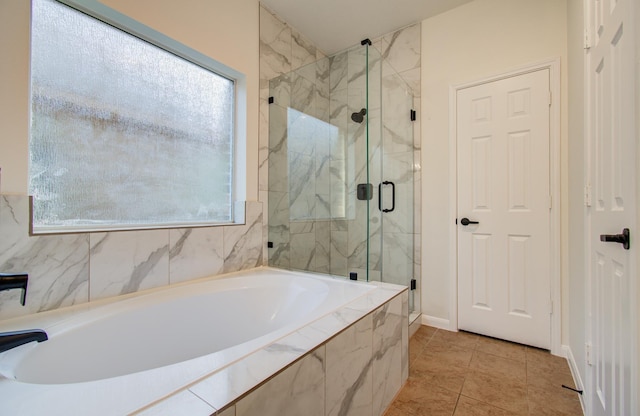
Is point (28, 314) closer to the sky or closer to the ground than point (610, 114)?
closer to the ground

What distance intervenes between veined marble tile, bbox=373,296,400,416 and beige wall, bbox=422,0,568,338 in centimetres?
109

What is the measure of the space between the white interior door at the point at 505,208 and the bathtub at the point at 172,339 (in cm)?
112

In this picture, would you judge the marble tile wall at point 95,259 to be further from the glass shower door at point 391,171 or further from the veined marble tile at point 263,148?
the glass shower door at point 391,171

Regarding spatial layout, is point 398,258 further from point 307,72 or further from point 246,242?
point 307,72

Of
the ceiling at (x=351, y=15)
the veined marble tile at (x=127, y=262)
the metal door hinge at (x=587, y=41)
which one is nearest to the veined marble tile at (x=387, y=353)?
the veined marble tile at (x=127, y=262)

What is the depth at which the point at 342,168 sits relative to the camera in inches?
97.0

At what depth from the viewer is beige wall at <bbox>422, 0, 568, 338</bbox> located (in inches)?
78.2

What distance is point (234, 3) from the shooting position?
2012 millimetres

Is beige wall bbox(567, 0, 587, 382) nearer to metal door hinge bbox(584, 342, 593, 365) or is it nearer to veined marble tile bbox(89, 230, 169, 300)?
metal door hinge bbox(584, 342, 593, 365)

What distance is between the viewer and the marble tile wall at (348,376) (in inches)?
29.7

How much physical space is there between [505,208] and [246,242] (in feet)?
6.60

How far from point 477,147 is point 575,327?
1.38m

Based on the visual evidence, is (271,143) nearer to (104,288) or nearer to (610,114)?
(104,288)

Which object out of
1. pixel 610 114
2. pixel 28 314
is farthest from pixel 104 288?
pixel 610 114
